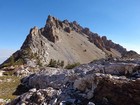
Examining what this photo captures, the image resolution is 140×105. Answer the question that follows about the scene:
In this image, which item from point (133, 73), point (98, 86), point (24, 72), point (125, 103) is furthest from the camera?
point (24, 72)

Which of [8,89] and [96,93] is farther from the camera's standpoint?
[8,89]

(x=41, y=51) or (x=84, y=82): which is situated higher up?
(x=41, y=51)

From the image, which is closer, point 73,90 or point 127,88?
point 127,88

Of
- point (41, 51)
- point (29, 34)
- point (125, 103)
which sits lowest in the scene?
point (125, 103)

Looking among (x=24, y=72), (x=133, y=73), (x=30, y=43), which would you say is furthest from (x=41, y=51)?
(x=133, y=73)

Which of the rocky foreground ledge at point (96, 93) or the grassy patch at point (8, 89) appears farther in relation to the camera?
the grassy patch at point (8, 89)

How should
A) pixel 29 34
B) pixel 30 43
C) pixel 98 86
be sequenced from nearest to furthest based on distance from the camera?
pixel 98 86 → pixel 30 43 → pixel 29 34

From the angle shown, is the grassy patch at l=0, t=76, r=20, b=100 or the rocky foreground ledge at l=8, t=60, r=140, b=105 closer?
the rocky foreground ledge at l=8, t=60, r=140, b=105

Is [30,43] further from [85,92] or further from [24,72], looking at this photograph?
[85,92]

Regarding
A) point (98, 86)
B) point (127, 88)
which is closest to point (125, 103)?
point (127, 88)

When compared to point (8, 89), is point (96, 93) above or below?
below

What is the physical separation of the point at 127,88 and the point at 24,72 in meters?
71.2

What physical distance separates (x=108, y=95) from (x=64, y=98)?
15.8 ft

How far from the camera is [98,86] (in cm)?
2606
